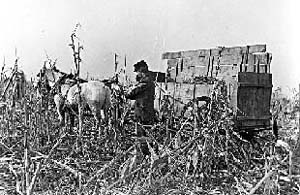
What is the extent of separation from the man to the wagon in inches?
10.9

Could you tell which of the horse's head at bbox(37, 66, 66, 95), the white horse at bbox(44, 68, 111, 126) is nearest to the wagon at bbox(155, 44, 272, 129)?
the white horse at bbox(44, 68, 111, 126)

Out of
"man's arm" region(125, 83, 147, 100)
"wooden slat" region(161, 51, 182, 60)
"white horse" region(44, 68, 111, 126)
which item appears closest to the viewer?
"man's arm" region(125, 83, 147, 100)

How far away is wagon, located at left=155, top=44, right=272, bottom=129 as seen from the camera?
6.15m

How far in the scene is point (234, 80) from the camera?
6.16 meters

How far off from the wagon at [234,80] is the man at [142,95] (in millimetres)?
278

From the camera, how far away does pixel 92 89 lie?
7680 millimetres

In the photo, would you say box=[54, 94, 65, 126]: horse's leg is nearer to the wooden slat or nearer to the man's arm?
the man's arm

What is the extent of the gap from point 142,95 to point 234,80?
148 cm

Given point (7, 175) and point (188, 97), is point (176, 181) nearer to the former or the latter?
point (7, 175)

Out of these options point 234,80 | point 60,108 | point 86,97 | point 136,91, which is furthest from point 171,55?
point 136,91

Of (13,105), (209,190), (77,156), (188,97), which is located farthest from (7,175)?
(188,97)

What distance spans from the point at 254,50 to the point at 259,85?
1035 millimetres

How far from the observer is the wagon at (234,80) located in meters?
6.15

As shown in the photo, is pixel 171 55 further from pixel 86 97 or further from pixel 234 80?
pixel 234 80
